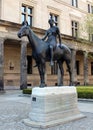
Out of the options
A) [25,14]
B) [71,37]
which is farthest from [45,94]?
[71,37]

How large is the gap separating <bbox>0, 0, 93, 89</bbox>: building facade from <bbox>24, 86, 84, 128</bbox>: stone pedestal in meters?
14.6

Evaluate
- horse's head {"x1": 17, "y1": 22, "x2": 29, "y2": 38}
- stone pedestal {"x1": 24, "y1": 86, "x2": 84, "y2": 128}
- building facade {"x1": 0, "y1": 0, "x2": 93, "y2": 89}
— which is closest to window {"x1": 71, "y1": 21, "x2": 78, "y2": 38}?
building facade {"x1": 0, "y1": 0, "x2": 93, "y2": 89}

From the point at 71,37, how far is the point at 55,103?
78.9 feet

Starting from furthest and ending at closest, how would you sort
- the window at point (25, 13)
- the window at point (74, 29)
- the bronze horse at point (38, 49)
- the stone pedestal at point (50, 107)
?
the window at point (74, 29)
the window at point (25, 13)
the bronze horse at point (38, 49)
the stone pedestal at point (50, 107)

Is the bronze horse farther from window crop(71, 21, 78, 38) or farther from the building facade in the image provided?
window crop(71, 21, 78, 38)

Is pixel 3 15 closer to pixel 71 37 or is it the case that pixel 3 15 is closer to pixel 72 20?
pixel 71 37

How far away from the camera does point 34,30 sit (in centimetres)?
2766

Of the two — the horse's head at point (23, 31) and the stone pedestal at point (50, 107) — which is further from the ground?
the horse's head at point (23, 31)

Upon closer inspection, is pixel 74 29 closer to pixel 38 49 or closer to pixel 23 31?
pixel 38 49

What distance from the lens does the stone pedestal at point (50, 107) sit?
9.27 meters

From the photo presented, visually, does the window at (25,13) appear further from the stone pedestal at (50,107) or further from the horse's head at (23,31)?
the stone pedestal at (50,107)

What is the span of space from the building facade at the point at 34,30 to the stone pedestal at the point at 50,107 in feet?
47.8

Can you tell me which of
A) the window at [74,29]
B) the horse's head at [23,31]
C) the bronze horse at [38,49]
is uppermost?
the window at [74,29]

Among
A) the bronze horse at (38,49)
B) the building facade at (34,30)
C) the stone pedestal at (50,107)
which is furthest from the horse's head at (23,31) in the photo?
the building facade at (34,30)
